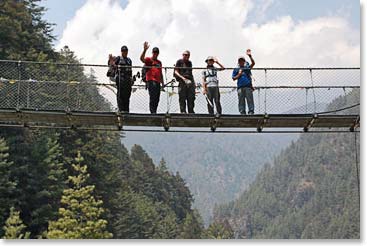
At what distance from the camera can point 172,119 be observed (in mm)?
15453

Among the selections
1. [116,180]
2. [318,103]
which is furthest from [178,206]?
[318,103]

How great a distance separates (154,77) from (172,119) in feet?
3.64

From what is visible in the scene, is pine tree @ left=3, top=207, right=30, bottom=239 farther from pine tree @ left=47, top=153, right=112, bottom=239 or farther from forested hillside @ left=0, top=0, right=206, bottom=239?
pine tree @ left=47, top=153, right=112, bottom=239

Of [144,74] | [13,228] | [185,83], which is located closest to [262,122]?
[185,83]

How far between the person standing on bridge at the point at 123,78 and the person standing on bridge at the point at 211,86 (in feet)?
5.78

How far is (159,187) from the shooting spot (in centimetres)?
11138

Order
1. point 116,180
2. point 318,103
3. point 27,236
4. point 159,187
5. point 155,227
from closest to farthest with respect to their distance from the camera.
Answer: point 318,103 < point 27,236 < point 116,180 < point 155,227 < point 159,187

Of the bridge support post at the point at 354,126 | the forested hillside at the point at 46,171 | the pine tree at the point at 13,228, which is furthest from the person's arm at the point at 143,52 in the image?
the pine tree at the point at 13,228

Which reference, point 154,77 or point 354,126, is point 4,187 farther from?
point 354,126

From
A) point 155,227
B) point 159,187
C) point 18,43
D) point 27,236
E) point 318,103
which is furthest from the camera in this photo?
point 159,187

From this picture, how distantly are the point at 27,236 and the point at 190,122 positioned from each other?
2628 centimetres

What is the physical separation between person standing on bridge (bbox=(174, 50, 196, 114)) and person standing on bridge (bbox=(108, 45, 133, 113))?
3.56 ft

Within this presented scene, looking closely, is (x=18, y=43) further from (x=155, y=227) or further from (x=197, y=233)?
(x=197, y=233)

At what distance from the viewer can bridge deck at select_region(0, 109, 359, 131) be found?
15.2 meters
